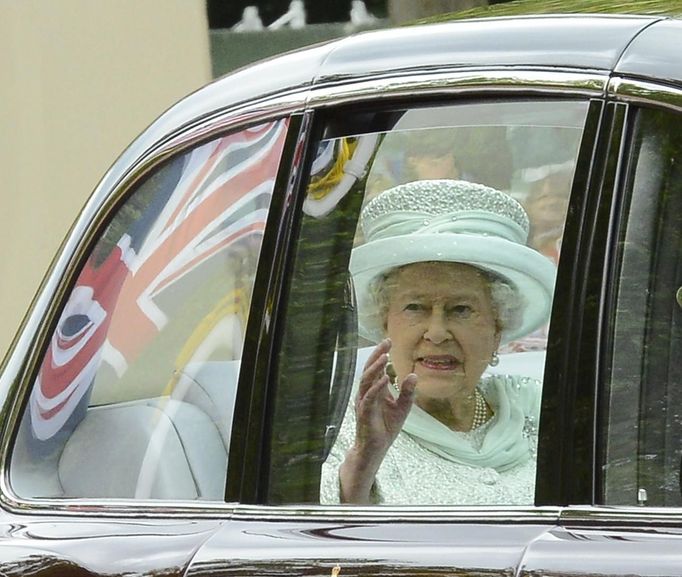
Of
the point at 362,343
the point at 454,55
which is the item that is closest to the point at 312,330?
the point at 362,343

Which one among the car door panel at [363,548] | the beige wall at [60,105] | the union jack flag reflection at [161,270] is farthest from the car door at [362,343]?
the beige wall at [60,105]

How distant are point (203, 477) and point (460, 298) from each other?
1.52ft

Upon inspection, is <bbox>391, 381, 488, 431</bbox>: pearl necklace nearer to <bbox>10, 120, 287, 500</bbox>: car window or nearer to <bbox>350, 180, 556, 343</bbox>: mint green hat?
<bbox>350, 180, 556, 343</bbox>: mint green hat

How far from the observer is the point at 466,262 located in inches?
90.2

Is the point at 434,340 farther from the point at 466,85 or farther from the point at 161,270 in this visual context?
the point at 161,270

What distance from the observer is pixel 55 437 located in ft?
8.82

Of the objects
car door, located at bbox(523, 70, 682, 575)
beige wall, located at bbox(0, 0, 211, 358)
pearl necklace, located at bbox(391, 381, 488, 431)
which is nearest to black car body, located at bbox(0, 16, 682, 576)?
car door, located at bbox(523, 70, 682, 575)

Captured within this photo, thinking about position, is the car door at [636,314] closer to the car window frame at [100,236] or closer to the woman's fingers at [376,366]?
the woman's fingers at [376,366]

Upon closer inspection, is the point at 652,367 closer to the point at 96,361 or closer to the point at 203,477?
the point at 203,477

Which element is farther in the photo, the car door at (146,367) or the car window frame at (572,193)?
the car door at (146,367)

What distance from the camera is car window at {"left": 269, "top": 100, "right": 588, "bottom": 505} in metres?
2.19

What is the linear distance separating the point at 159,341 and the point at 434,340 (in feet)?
1.60

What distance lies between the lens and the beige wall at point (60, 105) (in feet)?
29.1

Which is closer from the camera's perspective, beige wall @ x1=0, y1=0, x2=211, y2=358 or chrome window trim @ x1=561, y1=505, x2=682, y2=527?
chrome window trim @ x1=561, y1=505, x2=682, y2=527
